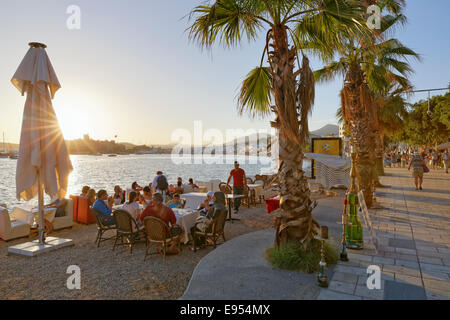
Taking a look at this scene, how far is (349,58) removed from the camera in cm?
1028

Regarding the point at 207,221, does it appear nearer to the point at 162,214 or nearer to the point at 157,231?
→ the point at 162,214

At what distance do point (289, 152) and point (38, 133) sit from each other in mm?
5014

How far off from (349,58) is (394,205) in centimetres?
600

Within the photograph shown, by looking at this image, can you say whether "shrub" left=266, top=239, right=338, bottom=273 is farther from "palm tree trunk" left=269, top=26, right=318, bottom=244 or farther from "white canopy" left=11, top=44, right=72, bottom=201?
"white canopy" left=11, top=44, right=72, bottom=201

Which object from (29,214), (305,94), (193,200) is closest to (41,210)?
(29,214)

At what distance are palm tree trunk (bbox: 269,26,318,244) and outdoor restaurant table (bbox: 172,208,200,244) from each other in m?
2.35

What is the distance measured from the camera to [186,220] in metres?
6.55

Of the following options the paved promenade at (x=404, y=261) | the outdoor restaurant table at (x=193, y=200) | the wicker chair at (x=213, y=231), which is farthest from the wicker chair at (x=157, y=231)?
the outdoor restaurant table at (x=193, y=200)

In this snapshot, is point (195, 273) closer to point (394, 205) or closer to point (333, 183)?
point (394, 205)

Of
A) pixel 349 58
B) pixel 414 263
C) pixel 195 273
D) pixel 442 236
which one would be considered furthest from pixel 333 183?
pixel 195 273

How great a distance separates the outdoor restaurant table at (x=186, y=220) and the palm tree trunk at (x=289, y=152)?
2354 millimetres

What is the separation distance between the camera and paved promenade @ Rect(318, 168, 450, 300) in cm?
388

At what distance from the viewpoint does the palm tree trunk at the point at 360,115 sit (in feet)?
34.1

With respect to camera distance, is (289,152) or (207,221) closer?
(289,152)
